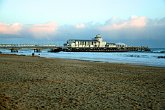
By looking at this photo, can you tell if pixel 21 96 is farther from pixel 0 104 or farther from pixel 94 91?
pixel 94 91

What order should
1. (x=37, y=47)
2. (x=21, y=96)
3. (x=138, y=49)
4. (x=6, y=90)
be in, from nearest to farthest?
(x=21, y=96) → (x=6, y=90) → (x=37, y=47) → (x=138, y=49)

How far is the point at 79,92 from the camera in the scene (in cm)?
990

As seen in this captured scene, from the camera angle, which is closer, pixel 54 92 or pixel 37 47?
pixel 54 92

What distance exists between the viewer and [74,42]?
149375 millimetres

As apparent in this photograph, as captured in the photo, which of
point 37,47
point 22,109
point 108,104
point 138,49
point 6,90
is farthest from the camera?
point 138,49

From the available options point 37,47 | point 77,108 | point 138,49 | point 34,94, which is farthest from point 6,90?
point 138,49

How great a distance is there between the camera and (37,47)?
371 feet

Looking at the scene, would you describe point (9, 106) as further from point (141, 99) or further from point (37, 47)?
point (37, 47)

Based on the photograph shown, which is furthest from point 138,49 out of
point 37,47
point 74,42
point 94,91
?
point 94,91

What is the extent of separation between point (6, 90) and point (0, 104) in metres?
2.63

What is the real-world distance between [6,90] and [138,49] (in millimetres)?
134796

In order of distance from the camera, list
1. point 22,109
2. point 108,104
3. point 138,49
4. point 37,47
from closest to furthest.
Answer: point 22,109
point 108,104
point 37,47
point 138,49

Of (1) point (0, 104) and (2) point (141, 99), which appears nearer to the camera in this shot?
(1) point (0, 104)

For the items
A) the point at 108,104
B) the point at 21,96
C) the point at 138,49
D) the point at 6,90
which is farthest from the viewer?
the point at 138,49
